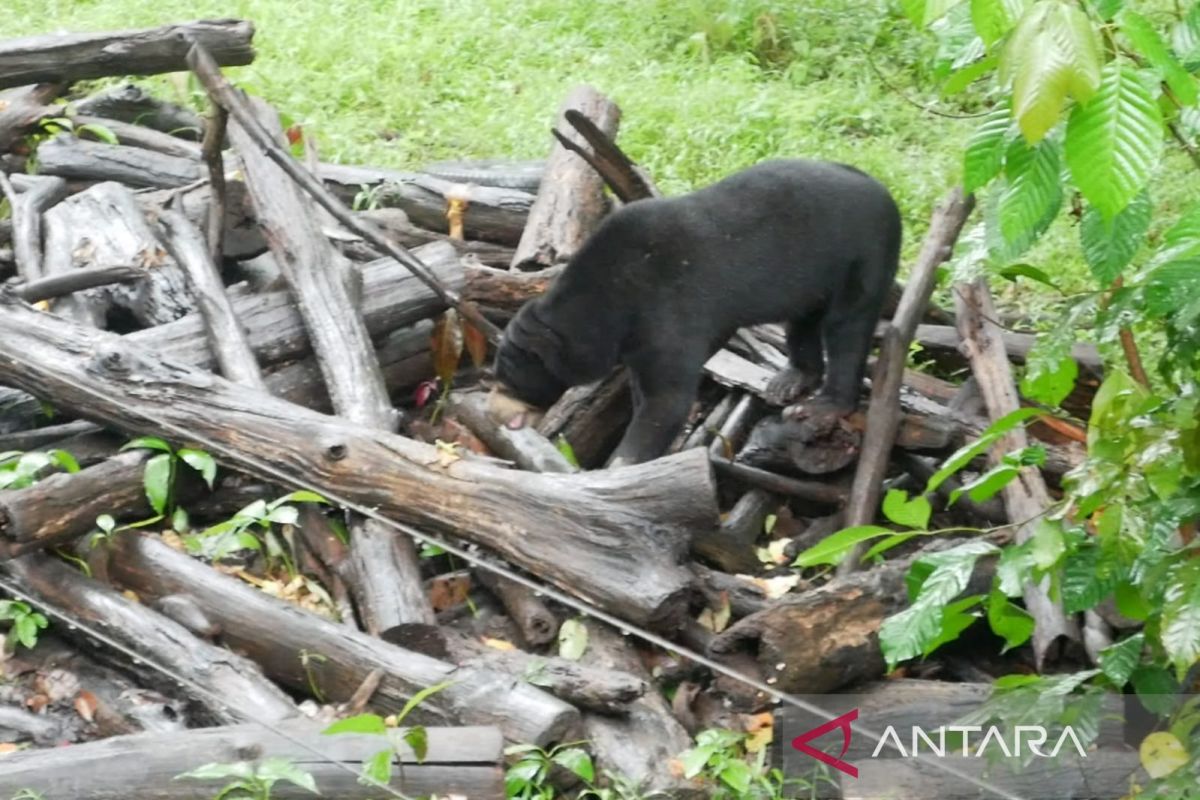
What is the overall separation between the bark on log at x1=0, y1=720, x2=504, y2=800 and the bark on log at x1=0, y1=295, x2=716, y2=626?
2.56 feet

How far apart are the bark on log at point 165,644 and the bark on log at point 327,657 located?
0.11 m

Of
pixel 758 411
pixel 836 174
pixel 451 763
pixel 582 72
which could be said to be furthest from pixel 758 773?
pixel 582 72

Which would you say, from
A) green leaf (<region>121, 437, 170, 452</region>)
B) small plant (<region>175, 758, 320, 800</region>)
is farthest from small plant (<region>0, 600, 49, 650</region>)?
small plant (<region>175, 758, 320, 800</region>)

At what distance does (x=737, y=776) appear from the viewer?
3695 millimetres

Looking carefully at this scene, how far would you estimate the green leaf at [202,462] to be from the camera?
14.8ft

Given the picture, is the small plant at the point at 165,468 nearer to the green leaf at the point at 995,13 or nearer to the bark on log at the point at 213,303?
the bark on log at the point at 213,303

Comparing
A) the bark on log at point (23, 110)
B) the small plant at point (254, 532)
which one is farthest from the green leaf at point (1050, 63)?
the bark on log at point (23, 110)

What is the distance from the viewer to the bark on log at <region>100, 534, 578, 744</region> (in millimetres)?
3699

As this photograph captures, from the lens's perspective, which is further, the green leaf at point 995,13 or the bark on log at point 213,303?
the bark on log at point 213,303

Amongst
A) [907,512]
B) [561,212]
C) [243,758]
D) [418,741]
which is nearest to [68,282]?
[561,212]

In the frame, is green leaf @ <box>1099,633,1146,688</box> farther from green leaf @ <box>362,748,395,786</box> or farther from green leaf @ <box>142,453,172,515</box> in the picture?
green leaf @ <box>142,453,172,515</box>

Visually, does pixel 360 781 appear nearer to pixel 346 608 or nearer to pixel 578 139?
pixel 346 608

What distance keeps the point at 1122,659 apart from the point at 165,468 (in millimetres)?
Result: 2955

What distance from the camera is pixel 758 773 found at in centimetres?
379
